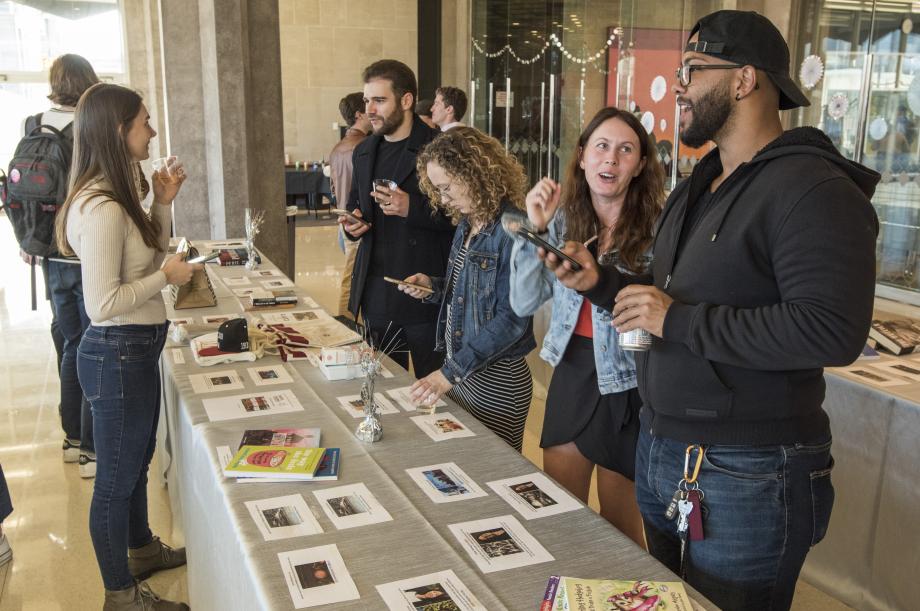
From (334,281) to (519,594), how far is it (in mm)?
6954

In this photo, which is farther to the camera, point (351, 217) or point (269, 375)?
point (351, 217)

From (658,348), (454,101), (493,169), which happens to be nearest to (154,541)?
(493,169)

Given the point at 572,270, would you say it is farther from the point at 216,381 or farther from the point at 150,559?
the point at 150,559

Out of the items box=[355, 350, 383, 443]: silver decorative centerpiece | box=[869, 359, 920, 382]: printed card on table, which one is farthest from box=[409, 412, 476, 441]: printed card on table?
box=[869, 359, 920, 382]: printed card on table

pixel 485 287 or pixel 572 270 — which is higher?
pixel 572 270

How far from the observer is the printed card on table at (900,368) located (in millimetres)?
2741

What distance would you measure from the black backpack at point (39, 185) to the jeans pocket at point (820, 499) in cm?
324

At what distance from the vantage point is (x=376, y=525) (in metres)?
1.61

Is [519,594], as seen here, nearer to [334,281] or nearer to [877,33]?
[877,33]

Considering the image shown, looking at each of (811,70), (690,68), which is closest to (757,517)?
(690,68)

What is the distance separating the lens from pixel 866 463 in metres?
2.62

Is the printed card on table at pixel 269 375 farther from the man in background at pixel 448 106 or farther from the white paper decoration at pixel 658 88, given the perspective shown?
the white paper decoration at pixel 658 88

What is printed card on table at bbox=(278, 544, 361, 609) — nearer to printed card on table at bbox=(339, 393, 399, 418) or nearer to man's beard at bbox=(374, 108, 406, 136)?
printed card on table at bbox=(339, 393, 399, 418)

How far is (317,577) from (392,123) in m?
2.28
